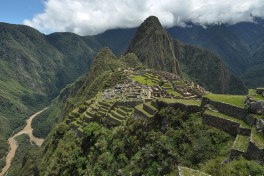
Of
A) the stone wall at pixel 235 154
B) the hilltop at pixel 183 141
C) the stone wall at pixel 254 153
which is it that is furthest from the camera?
the hilltop at pixel 183 141

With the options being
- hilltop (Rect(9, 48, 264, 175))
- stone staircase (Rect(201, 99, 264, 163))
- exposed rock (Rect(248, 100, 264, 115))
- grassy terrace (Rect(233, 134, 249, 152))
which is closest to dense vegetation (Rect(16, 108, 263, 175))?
hilltop (Rect(9, 48, 264, 175))

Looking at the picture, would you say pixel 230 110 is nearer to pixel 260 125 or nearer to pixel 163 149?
pixel 260 125

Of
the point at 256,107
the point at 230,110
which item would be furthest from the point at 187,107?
the point at 256,107

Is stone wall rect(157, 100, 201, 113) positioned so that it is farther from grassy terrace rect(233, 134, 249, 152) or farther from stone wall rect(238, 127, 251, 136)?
grassy terrace rect(233, 134, 249, 152)

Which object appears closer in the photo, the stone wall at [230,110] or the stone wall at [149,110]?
the stone wall at [230,110]

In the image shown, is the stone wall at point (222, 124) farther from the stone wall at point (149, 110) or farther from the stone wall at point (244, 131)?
the stone wall at point (149, 110)

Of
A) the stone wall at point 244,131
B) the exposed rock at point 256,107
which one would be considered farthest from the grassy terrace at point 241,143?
the exposed rock at point 256,107
